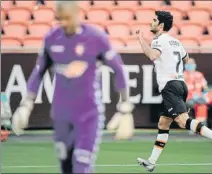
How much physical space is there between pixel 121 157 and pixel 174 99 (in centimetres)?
162

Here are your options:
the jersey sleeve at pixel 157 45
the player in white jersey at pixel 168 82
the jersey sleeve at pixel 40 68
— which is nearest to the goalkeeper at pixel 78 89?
the jersey sleeve at pixel 40 68

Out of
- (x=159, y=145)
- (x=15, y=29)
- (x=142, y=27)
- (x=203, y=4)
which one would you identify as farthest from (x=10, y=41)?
(x=159, y=145)

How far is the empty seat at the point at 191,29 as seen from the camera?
53.5 feet

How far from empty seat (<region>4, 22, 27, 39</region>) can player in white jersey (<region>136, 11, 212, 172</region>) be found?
20.9ft

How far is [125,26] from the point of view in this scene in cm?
1616

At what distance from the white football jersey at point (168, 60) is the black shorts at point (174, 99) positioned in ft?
0.23

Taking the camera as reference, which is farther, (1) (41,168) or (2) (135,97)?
(2) (135,97)

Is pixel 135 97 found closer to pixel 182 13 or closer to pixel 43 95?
pixel 43 95

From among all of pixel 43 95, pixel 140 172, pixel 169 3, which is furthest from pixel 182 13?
pixel 140 172

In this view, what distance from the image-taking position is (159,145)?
9.89 m

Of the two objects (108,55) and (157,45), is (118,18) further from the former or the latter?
(108,55)

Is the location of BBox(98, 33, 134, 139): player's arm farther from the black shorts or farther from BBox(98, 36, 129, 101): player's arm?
the black shorts

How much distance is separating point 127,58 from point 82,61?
8.02 metres

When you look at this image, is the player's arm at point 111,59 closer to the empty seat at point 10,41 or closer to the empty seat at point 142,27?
the empty seat at point 10,41
